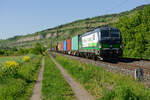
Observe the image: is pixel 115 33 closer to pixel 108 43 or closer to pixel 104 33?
pixel 104 33

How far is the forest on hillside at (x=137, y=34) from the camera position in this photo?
35094 millimetres

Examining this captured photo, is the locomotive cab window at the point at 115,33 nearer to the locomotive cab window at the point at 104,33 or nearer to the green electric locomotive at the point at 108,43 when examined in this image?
the green electric locomotive at the point at 108,43

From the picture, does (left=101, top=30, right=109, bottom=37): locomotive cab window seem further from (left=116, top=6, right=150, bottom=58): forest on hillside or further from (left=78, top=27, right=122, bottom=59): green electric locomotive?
(left=116, top=6, right=150, bottom=58): forest on hillside

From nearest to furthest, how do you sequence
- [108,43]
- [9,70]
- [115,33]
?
[9,70], [108,43], [115,33]

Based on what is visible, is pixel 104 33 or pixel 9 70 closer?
pixel 9 70

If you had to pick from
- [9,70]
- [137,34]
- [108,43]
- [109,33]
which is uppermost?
[137,34]

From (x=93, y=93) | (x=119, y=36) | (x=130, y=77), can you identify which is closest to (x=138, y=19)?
(x=119, y=36)

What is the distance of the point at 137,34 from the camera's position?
121 ft

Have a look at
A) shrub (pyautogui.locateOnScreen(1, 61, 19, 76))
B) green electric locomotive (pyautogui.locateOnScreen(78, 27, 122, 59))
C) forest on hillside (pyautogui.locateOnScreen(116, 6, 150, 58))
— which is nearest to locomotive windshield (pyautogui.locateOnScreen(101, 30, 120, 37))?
green electric locomotive (pyautogui.locateOnScreen(78, 27, 122, 59))

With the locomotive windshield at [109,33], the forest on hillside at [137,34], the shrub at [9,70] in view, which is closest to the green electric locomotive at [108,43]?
the locomotive windshield at [109,33]

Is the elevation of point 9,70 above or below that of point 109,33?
below

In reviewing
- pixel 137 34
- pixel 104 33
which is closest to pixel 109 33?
pixel 104 33

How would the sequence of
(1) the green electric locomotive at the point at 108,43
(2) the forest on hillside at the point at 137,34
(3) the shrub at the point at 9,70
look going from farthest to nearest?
(2) the forest on hillside at the point at 137,34 → (1) the green electric locomotive at the point at 108,43 → (3) the shrub at the point at 9,70

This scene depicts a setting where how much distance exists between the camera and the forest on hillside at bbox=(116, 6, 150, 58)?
35094 mm
